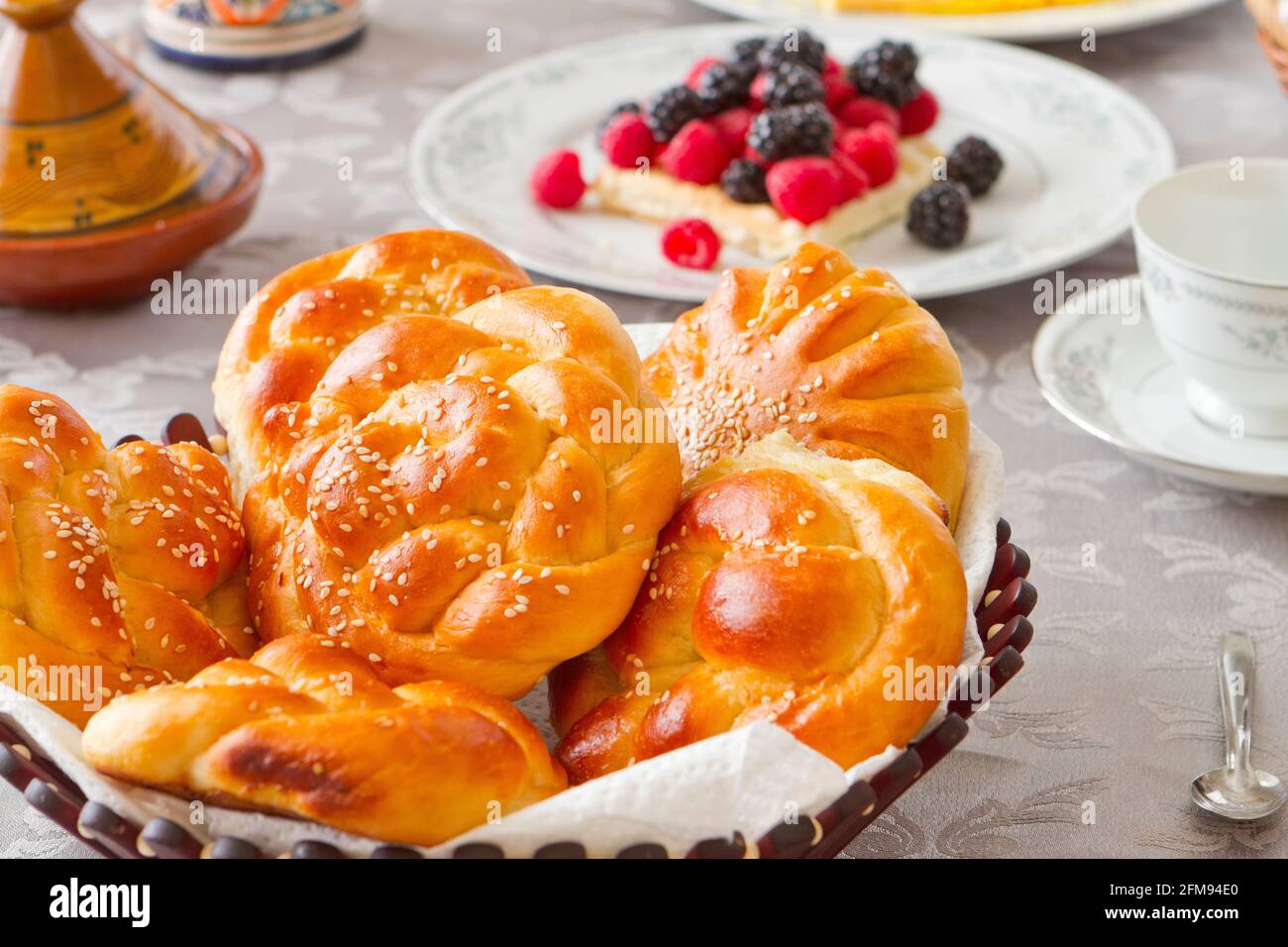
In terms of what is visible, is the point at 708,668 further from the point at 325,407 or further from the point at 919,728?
the point at 325,407

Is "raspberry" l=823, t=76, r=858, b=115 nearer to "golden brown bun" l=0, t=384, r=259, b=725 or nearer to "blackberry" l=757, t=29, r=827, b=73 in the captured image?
"blackberry" l=757, t=29, r=827, b=73

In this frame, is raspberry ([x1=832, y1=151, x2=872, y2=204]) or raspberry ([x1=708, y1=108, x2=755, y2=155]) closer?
raspberry ([x1=832, y1=151, x2=872, y2=204])

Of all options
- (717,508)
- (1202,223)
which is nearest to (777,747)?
(717,508)

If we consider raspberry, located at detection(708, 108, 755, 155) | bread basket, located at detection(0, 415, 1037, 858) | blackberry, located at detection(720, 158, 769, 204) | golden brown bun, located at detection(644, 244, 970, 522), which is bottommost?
blackberry, located at detection(720, 158, 769, 204)

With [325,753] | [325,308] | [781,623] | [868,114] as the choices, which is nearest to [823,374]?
[781,623]

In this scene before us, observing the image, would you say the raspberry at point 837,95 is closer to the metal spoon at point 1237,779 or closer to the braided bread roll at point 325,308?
the braided bread roll at point 325,308

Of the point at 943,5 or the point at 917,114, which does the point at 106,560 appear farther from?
the point at 943,5


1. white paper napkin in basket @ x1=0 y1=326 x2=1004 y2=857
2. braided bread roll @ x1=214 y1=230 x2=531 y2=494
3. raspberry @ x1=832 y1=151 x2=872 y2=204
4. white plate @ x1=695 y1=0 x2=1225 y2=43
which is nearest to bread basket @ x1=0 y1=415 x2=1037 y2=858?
white paper napkin in basket @ x1=0 y1=326 x2=1004 y2=857
